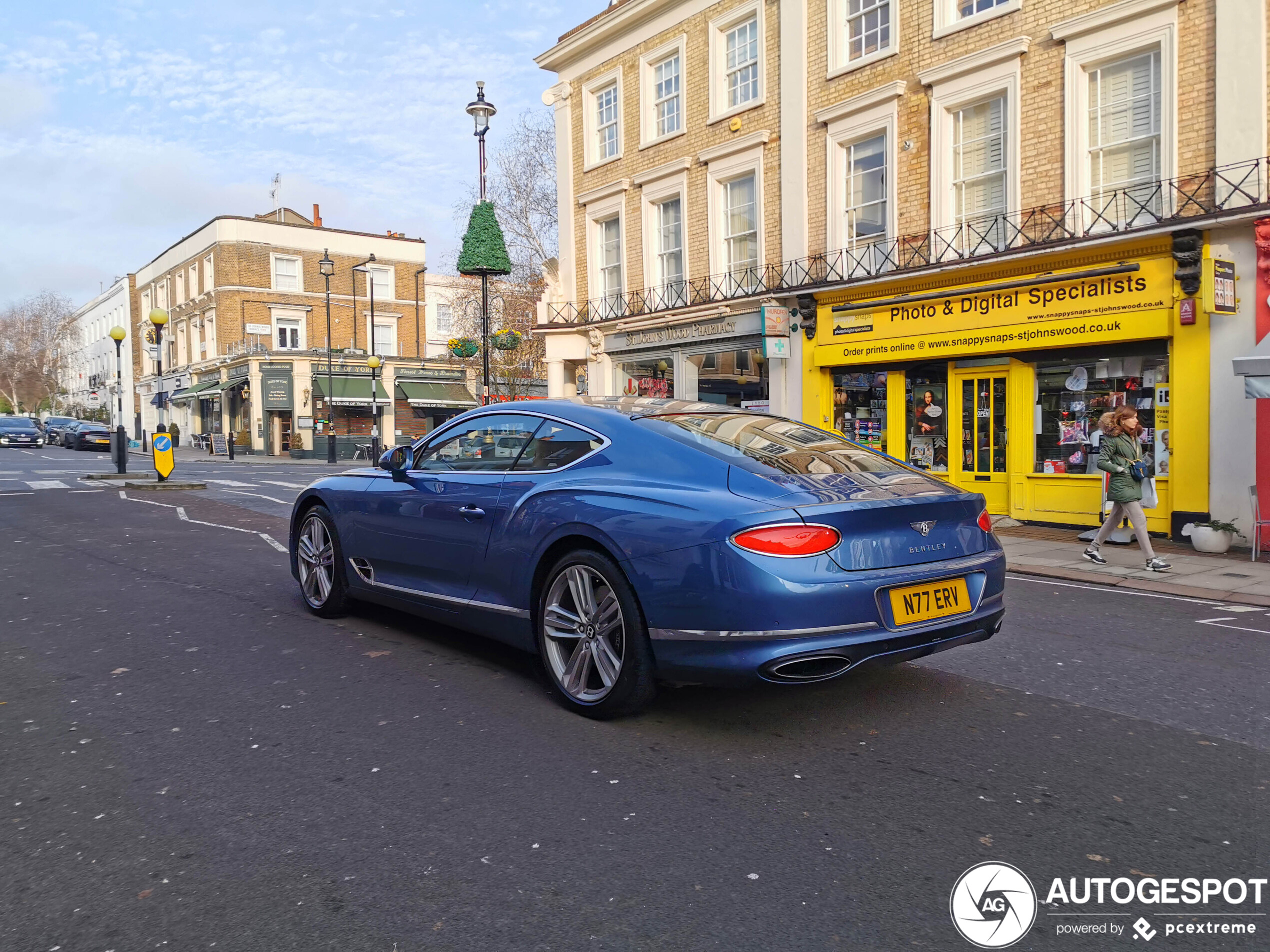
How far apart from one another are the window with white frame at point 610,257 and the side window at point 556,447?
1704cm

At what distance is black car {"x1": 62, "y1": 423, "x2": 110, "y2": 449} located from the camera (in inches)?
1758

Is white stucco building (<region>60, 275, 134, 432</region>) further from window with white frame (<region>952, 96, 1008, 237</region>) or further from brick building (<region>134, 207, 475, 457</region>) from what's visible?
window with white frame (<region>952, 96, 1008, 237</region>)

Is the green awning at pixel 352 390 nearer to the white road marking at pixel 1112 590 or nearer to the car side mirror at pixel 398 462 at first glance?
the white road marking at pixel 1112 590

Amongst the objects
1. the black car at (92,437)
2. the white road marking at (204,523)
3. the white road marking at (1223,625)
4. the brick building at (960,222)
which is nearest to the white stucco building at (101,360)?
the black car at (92,437)

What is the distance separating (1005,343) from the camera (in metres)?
13.5

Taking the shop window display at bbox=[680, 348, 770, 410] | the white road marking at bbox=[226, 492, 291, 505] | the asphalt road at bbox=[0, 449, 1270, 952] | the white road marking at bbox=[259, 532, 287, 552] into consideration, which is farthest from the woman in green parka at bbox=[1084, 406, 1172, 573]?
the white road marking at bbox=[226, 492, 291, 505]

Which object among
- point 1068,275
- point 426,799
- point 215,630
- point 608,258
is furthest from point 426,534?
point 608,258

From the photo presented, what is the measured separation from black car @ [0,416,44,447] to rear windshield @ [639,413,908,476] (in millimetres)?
52936

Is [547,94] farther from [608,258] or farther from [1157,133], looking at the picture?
[1157,133]

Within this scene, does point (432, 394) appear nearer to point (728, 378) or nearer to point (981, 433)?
point (728, 378)

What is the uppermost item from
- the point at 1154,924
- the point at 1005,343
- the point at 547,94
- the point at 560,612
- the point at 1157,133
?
the point at 547,94

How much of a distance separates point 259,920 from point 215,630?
151 inches

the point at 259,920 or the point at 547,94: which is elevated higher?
the point at 547,94

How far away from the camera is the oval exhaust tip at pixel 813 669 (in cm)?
358
